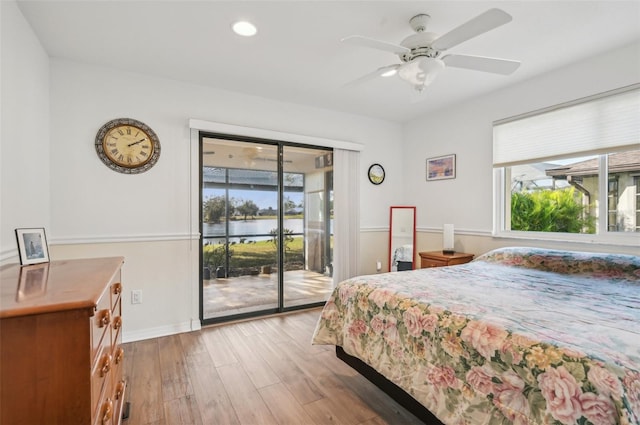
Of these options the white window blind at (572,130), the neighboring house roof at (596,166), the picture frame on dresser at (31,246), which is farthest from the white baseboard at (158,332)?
the neighboring house roof at (596,166)

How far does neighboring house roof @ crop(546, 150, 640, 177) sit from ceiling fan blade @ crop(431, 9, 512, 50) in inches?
77.2

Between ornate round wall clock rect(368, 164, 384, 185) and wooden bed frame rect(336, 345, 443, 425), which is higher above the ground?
ornate round wall clock rect(368, 164, 384, 185)

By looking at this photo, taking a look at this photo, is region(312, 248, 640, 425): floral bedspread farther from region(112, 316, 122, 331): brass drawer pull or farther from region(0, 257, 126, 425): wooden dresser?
region(0, 257, 126, 425): wooden dresser

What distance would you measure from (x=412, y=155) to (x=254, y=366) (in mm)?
3456

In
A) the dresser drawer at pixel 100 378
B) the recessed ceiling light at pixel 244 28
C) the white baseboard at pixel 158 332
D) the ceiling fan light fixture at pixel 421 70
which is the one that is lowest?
the white baseboard at pixel 158 332

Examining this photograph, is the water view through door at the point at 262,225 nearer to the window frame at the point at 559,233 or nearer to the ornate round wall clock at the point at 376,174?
the ornate round wall clock at the point at 376,174

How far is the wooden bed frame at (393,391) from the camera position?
5.12 feet

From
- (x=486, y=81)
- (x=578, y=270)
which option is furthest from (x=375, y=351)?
(x=486, y=81)

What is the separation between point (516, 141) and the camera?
3.24 m

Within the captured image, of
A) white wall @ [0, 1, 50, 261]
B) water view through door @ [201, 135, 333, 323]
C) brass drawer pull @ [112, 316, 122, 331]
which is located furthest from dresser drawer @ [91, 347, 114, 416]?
water view through door @ [201, 135, 333, 323]

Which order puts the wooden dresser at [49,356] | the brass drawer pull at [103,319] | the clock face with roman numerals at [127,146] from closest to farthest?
1. the wooden dresser at [49,356]
2. the brass drawer pull at [103,319]
3. the clock face with roman numerals at [127,146]

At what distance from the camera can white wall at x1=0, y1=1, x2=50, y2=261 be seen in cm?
177

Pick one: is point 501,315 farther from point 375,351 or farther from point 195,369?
point 195,369

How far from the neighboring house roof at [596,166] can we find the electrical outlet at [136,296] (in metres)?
4.17
